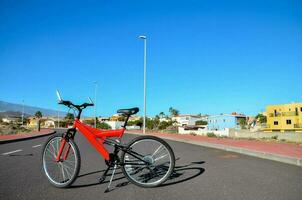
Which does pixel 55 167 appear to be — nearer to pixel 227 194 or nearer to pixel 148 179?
pixel 148 179

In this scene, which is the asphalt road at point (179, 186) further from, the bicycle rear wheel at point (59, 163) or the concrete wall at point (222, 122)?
the concrete wall at point (222, 122)

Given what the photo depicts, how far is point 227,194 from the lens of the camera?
15.4ft

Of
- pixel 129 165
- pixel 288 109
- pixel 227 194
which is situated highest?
pixel 288 109

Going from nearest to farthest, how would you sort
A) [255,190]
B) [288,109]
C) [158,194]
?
[158,194], [255,190], [288,109]

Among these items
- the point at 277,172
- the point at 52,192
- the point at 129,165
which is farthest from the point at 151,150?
the point at 277,172

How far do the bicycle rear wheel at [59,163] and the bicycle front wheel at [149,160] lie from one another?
30.4 inches

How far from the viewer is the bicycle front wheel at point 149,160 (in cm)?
509

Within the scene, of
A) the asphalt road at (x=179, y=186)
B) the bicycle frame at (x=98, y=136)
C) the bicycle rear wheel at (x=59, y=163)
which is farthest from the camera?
the bicycle frame at (x=98, y=136)

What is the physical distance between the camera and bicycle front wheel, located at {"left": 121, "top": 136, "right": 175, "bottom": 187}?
509 cm

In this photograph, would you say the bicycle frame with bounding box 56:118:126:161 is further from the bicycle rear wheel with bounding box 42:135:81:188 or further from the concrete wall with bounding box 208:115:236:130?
the concrete wall with bounding box 208:115:236:130

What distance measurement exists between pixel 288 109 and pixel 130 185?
75.7m

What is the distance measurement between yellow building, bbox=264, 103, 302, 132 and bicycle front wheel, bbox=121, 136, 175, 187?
235 feet

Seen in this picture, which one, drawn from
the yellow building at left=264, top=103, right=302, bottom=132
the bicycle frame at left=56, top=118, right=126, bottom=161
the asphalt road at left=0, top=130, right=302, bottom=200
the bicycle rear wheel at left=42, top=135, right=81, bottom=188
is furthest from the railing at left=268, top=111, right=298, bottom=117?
the bicycle rear wheel at left=42, top=135, right=81, bottom=188

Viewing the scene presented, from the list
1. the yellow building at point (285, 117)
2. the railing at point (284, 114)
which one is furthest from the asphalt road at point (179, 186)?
the railing at point (284, 114)
